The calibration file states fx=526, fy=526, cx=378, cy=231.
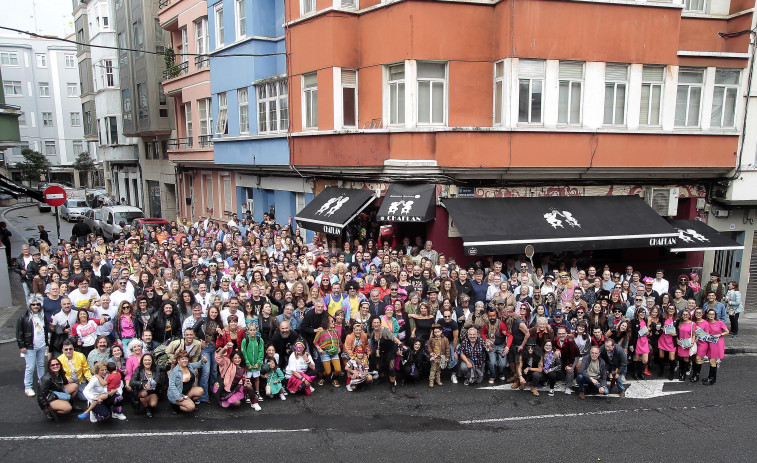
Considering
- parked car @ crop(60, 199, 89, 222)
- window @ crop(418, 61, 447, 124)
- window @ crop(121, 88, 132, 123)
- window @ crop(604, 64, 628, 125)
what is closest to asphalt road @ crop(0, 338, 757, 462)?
window @ crop(418, 61, 447, 124)

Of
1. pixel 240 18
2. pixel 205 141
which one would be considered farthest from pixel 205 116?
pixel 240 18

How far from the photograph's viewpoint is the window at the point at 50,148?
69.1 meters

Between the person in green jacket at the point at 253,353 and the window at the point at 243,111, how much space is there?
13.4 metres

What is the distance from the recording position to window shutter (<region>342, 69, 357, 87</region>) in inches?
627

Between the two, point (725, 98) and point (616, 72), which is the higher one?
point (616, 72)

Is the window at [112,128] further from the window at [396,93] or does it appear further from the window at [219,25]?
the window at [396,93]

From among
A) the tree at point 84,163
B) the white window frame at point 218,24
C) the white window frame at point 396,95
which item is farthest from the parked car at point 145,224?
the tree at point 84,163

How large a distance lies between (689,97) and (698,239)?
415 centimetres

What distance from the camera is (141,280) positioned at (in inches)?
445

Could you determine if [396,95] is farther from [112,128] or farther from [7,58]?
[7,58]

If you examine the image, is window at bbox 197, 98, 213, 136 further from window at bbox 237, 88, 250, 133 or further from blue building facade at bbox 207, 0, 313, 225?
window at bbox 237, 88, 250, 133

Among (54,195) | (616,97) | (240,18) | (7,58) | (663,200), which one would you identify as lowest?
(663,200)

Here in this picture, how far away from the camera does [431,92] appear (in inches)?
569

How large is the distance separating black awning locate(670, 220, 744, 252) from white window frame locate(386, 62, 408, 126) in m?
8.29
